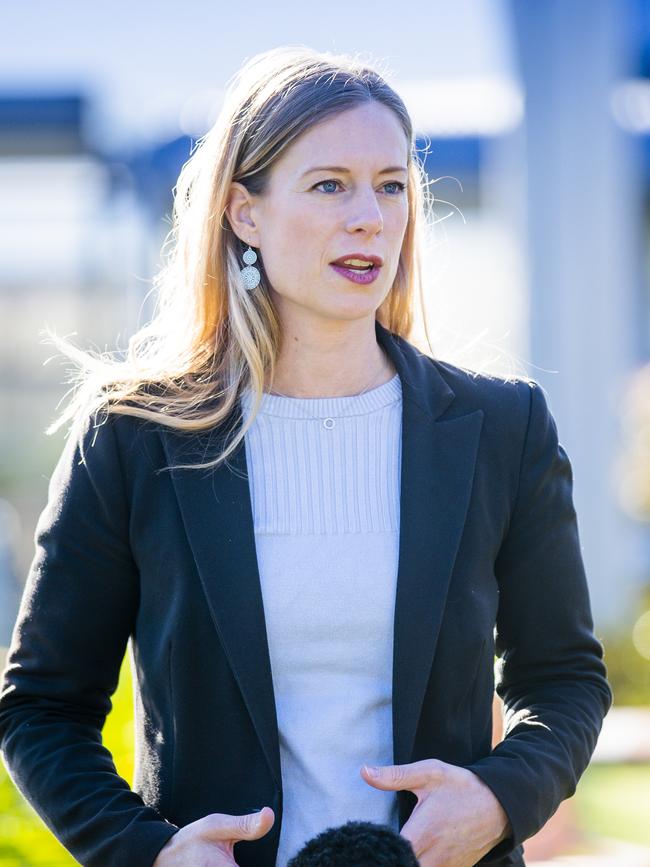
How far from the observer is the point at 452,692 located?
7.09 feet

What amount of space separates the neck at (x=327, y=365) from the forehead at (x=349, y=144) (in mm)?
309

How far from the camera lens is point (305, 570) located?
2.18 metres

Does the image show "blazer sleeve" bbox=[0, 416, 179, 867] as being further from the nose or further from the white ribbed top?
the nose

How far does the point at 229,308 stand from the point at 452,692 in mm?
861

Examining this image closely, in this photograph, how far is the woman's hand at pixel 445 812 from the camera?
1.98 m

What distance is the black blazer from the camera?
210 centimetres

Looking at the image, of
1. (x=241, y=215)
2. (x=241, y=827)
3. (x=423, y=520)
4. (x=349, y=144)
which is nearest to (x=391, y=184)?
(x=349, y=144)

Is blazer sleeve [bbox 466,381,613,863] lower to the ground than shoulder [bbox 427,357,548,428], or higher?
lower

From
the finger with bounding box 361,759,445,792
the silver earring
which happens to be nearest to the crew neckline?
the silver earring

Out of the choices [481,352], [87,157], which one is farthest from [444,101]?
[481,352]

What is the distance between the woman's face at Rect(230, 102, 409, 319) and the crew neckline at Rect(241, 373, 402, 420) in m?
0.17

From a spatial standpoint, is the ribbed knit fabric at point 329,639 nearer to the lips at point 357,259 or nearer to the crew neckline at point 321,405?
the crew neckline at point 321,405

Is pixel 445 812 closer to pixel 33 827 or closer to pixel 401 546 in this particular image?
pixel 401 546

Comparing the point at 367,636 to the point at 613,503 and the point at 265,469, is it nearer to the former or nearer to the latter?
the point at 265,469
